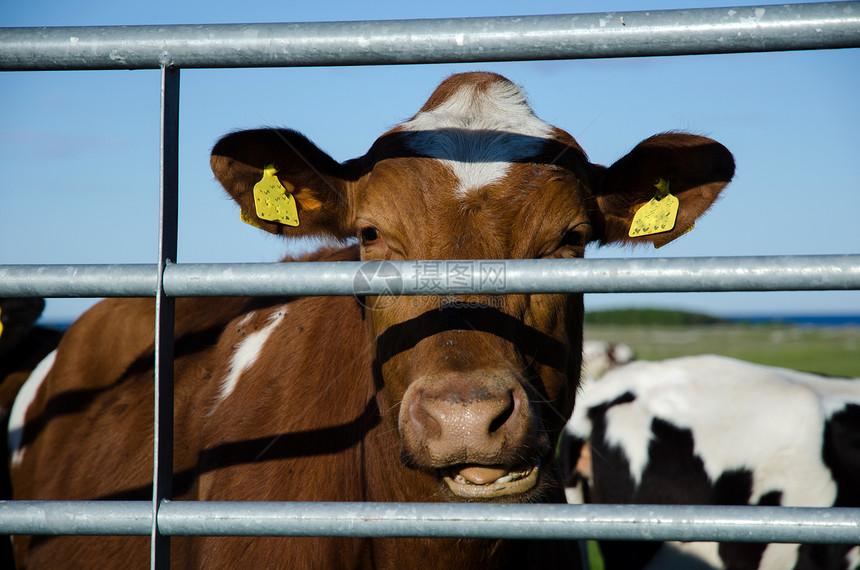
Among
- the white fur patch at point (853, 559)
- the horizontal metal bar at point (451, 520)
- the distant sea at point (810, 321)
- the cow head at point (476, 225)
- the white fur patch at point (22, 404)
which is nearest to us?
the horizontal metal bar at point (451, 520)

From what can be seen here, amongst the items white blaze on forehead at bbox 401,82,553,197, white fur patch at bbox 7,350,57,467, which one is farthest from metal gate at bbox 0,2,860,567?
white fur patch at bbox 7,350,57,467

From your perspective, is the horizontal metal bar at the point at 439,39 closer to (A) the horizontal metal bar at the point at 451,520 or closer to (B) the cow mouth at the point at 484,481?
(A) the horizontal metal bar at the point at 451,520

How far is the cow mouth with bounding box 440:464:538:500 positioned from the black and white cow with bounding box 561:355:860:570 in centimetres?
331

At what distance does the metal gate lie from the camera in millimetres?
1151

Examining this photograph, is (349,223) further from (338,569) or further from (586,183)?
(338,569)

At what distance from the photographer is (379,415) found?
2.51m

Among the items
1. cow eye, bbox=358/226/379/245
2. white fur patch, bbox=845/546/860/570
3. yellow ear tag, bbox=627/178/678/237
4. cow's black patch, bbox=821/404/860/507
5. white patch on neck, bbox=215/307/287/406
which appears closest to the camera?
cow eye, bbox=358/226/379/245

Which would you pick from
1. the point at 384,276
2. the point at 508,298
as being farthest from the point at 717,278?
the point at 508,298

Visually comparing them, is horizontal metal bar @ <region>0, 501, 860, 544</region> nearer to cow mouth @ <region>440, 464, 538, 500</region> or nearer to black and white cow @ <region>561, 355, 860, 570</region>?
cow mouth @ <region>440, 464, 538, 500</region>

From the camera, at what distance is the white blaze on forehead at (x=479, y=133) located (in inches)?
89.0

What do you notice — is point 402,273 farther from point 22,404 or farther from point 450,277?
point 22,404

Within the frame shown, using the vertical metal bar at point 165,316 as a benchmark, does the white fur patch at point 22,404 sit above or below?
below

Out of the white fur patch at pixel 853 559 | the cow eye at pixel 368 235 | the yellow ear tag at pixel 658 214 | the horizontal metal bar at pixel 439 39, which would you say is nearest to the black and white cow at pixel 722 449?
the white fur patch at pixel 853 559

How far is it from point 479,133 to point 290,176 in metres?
0.72
